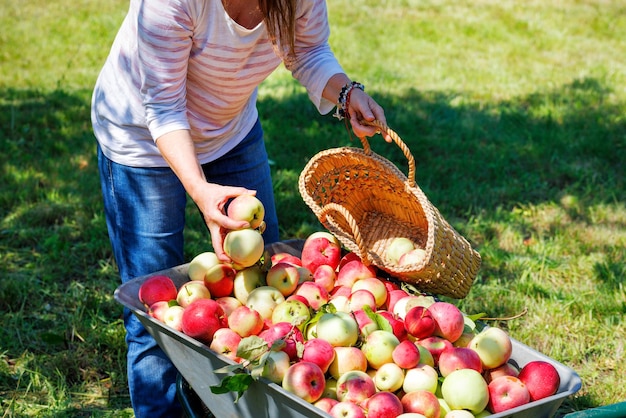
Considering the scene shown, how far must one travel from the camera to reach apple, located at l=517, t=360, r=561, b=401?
159cm

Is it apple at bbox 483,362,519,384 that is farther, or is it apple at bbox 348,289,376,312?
apple at bbox 348,289,376,312

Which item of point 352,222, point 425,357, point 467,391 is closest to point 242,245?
point 352,222

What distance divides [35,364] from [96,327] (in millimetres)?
289

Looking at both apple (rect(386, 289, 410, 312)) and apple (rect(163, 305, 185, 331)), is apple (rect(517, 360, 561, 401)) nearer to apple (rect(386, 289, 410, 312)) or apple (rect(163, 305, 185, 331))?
apple (rect(386, 289, 410, 312))

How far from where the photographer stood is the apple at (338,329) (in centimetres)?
171

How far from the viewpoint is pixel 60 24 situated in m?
7.41

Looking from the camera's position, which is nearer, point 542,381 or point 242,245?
point 542,381

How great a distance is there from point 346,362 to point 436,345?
24 centimetres

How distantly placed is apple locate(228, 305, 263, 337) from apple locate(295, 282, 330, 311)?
0.18 metres

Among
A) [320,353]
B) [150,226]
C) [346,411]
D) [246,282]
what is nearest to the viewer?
[346,411]

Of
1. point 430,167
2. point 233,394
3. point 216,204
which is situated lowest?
point 430,167

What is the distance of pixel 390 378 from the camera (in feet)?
5.41

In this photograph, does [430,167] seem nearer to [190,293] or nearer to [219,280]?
[219,280]

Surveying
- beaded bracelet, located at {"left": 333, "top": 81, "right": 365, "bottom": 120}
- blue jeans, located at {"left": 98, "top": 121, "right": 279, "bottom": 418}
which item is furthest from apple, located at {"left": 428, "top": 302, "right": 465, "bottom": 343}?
blue jeans, located at {"left": 98, "top": 121, "right": 279, "bottom": 418}
